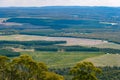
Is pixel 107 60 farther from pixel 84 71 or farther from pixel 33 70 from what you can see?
pixel 84 71

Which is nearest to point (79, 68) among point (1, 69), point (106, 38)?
point (1, 69)

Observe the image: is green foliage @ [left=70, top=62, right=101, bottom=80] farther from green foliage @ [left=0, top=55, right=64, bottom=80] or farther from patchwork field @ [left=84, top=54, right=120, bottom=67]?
patchwork field @ [left=84, top=54, right=120, bottom=67]

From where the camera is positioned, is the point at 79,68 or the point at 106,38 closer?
the point at 79,68

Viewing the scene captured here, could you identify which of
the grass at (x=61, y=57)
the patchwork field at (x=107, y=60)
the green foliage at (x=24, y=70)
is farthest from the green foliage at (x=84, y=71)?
the patchwork field at (x=107, y=60)

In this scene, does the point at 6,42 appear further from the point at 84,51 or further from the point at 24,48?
the point at 84,51

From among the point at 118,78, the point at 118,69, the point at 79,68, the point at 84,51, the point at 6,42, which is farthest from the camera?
the point at 6,42

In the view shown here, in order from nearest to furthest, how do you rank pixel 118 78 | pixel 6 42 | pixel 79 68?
pixel 79 68 → pixel 118 78 → pixel 6 42

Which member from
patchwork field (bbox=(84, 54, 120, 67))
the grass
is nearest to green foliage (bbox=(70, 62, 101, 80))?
the grass

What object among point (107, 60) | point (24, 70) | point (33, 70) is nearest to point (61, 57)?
point (107, 60)

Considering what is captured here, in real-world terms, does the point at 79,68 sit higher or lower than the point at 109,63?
higher
